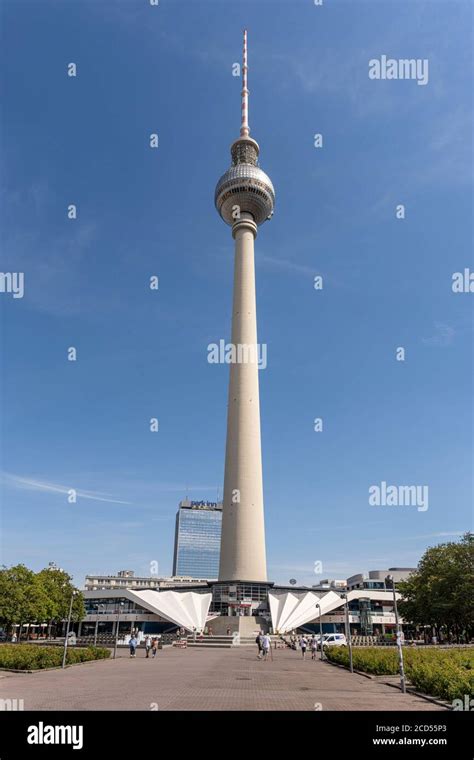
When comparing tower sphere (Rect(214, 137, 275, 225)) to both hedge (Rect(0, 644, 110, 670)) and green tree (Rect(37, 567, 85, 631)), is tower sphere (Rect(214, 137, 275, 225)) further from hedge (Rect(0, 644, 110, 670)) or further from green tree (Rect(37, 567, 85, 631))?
hedge (Rect(0, 644, 110, 670))

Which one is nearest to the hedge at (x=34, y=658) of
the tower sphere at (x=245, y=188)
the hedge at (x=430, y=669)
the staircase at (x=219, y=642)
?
the hedge at (x=430, y=669)

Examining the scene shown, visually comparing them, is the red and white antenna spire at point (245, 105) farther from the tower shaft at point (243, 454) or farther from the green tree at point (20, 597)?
the green tree at point (20, 597)

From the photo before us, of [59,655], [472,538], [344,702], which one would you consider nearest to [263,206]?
[472,538]

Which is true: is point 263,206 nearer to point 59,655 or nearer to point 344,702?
point 59,655

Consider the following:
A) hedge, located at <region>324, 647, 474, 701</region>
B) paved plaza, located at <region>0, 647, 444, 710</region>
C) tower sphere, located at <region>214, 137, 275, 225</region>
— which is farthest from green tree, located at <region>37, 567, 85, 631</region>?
tower sphere, located at <region>214, 137, 275, 225</region>

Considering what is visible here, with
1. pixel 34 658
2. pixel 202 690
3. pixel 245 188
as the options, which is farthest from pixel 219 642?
pixel 245 188

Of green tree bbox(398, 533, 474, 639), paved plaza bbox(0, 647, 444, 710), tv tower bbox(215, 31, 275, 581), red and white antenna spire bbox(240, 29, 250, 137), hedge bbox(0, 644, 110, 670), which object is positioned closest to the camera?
paved plaza bbox(0, 647, 444, 710)
